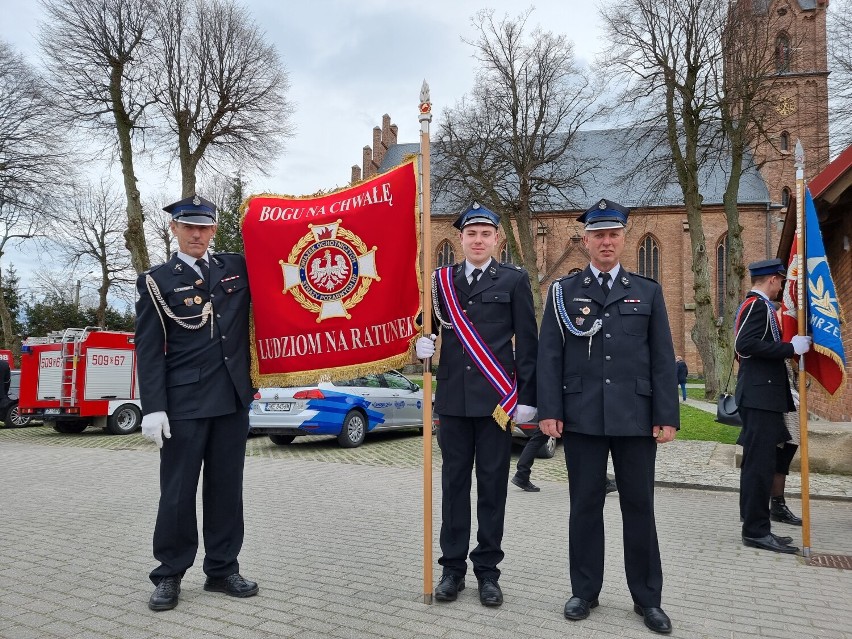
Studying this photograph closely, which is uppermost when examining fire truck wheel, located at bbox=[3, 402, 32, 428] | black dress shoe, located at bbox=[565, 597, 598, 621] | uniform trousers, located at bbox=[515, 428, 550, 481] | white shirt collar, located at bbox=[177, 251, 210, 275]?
white shirt collar, located at bbox=[177, 251, 210, 275]

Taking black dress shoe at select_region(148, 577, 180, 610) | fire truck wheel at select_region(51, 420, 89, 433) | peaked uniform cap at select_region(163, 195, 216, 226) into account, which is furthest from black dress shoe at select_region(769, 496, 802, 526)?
fire truck wheel at select_region(51, 420, 89, 433)

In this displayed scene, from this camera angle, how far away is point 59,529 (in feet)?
20.7

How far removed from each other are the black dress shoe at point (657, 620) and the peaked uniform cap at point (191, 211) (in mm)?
3577

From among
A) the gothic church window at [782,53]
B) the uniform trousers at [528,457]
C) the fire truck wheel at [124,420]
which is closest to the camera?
the uniform trousers at [528,457]

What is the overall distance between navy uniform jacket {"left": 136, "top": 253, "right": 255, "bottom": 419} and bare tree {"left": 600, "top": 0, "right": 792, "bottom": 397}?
20.3 metres

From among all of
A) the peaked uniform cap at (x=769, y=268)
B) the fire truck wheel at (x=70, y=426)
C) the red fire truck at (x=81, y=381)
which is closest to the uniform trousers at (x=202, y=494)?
the peaked uniform cap at (x=769, y=268)

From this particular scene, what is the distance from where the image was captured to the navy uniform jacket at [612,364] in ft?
13.2

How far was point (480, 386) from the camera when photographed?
433 cm

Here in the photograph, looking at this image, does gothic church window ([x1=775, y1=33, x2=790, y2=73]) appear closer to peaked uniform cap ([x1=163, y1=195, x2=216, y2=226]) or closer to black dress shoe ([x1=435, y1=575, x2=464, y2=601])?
peaked uniform cap ([x1=163, y1=195, x2=216, y2=226])

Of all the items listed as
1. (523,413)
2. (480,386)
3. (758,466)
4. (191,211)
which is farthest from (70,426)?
(758,466)

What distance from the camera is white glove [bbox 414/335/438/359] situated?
13.8 ft

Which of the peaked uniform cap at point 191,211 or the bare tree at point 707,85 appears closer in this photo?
the peaked uniform cap at point 191,211

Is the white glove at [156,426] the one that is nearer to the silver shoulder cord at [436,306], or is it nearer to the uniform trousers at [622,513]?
the silver shoulder cord at [436,306]

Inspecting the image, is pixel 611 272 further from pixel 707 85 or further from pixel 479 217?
pixel 707 85
